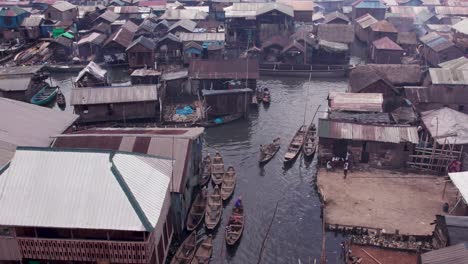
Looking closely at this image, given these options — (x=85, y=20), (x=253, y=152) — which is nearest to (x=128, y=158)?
(x=253, y=152)

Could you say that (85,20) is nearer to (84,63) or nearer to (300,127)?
(84,63)

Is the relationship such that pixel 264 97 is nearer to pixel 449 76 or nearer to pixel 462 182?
pixel 449 76

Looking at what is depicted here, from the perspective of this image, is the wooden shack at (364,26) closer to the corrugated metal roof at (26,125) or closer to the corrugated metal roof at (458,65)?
the corrugated metal roof at (458,65)

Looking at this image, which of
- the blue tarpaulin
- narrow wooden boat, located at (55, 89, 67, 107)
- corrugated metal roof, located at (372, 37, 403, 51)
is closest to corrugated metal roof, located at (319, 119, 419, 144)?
the blue tarpaulin

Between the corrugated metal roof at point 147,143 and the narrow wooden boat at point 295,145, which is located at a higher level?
the corrugated metal roof at point 147,143

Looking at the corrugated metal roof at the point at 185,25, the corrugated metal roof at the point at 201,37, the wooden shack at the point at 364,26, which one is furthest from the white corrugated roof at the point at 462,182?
the corrugated metal roof at the point at 185,25
